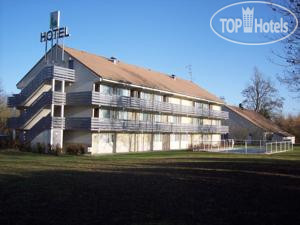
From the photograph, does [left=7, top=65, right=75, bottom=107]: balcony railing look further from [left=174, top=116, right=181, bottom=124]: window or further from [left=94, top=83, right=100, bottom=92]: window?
[left=174, top=116, right=181, bottom=124]: window

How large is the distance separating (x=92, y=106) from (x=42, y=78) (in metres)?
5.79

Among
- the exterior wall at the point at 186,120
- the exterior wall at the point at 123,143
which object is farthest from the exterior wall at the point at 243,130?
the exterior wall at the point at 123,143

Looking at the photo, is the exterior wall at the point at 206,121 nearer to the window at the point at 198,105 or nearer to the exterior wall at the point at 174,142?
the window at the point at 198,105

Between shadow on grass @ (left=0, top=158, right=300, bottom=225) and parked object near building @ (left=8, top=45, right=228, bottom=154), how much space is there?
2160cm

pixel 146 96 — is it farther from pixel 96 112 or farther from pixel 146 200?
pixel 146 200

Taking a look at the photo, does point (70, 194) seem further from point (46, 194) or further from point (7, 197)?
point (7, 197)

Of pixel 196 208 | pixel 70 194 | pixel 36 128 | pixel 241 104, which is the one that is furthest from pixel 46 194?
pixel 241 104

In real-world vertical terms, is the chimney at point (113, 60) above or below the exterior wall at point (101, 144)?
above

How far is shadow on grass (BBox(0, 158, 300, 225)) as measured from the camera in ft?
29.5

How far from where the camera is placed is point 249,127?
2926 inches

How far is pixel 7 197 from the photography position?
11.4 meters

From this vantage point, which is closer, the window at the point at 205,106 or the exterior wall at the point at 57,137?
the exterior wall at the point at 57,137

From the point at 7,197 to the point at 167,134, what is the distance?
4088 cm

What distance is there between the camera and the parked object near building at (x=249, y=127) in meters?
73.9
